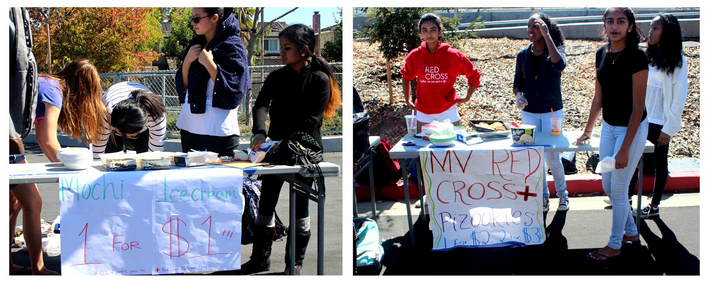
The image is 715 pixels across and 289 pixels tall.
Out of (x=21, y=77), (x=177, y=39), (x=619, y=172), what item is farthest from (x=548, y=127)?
(x=177, y=39)

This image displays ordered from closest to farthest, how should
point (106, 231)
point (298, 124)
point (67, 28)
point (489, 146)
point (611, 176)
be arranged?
point (106, 231)
point (298, 124)
point (611, 176)
point (489, 146)
point (67, 28)

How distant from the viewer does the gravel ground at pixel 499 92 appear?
8024 millimetres

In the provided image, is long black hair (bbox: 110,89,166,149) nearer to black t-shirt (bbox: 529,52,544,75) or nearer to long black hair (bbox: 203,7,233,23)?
long black hair (bbox: 203,7,233,23)

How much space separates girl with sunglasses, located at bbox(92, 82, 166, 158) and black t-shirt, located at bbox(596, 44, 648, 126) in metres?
3.11

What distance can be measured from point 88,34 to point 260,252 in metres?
10.9

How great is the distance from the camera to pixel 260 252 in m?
4.05

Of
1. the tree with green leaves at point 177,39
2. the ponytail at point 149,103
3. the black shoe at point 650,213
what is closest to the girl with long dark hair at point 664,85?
the black shoe at point 650,213

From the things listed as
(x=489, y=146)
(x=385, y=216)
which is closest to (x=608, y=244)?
(x=489, y=146)

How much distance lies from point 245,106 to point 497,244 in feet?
25.2

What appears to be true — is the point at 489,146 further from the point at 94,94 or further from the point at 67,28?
the point at 67,28

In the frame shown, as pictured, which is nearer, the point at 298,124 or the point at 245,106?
the point at 298,124

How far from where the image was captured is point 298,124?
3689mm

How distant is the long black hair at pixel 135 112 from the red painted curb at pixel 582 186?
2395mm

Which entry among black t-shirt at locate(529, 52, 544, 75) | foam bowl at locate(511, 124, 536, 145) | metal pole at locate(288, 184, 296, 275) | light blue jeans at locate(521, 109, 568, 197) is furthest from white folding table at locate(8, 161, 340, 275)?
black t-shirt at locate(529, 52, 544, 75)
